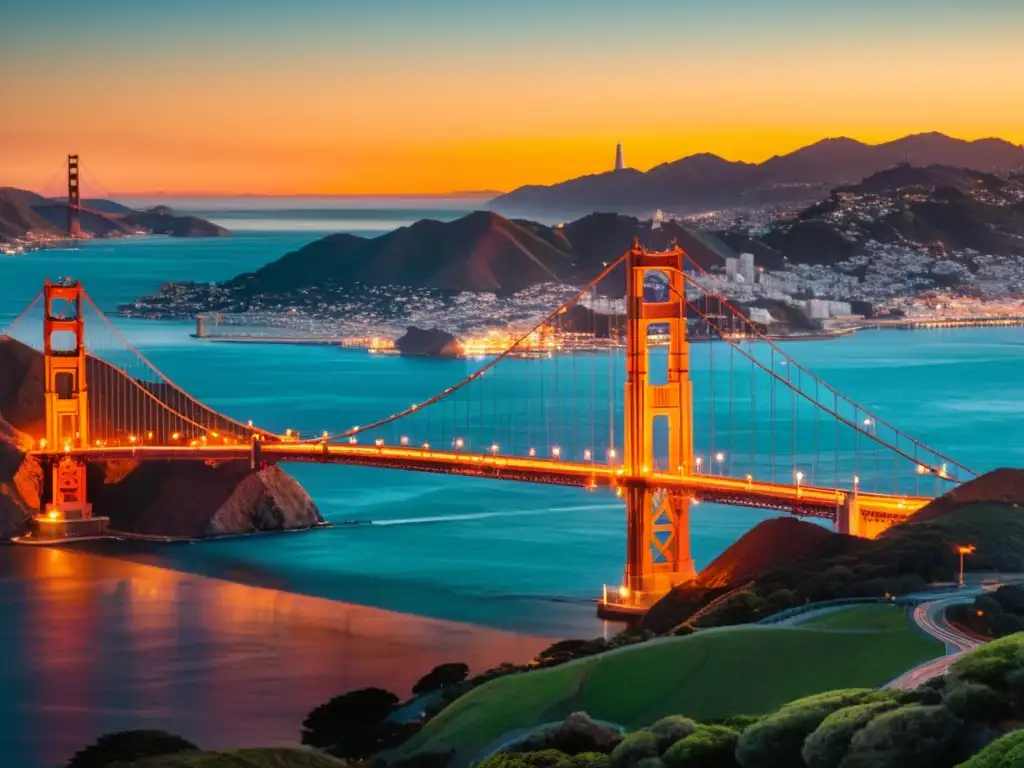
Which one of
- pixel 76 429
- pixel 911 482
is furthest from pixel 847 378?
pixel 76 429

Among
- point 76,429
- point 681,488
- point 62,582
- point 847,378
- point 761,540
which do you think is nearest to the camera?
point 761,540

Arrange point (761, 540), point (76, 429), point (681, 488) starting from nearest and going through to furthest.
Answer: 1. point (761, 540)
2. point (681, 488)
3. point (76, 429)

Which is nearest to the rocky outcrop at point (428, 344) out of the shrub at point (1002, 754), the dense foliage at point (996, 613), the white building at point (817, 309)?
the white building at point (817, 309)

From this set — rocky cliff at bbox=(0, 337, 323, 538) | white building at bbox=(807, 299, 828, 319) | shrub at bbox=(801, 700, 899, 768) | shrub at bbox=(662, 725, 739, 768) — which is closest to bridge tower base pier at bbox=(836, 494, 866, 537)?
shrub at bbox=(662, 725, 739, 768)

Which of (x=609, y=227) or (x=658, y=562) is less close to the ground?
(x=609, y=227)

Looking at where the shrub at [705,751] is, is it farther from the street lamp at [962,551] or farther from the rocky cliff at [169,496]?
the rocky cliff at [169,496]

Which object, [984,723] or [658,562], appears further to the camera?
[658,562]

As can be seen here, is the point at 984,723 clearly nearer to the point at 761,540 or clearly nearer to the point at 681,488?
the point at 761,540
